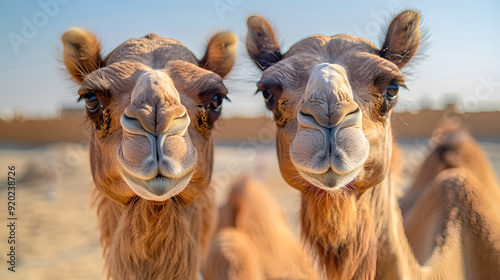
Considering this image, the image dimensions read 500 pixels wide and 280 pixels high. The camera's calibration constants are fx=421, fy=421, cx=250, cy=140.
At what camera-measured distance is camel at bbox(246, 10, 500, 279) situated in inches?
94.8

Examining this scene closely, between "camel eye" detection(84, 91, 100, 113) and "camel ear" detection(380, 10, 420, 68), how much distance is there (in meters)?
2.05

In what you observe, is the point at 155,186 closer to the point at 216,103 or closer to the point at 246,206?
the point at 216,103

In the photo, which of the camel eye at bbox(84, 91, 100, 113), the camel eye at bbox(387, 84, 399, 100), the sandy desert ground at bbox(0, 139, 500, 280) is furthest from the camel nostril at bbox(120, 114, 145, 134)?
the camel eye at bbox(387, 84, 399, 100)

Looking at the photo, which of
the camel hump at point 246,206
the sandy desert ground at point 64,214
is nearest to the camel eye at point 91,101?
the sandy desert ground at point 64,214

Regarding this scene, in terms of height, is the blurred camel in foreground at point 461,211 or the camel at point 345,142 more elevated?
the camel at point 345,142

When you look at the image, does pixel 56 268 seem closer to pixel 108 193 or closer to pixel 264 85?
pixel 108 193

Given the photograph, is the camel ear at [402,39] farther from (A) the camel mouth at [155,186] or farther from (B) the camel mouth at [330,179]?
(A) the camel mouth at [155,186]

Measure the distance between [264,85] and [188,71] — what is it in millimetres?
548

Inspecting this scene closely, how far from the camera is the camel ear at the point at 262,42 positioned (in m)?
3.42

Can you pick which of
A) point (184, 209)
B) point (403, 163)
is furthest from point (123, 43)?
point (403, 163)

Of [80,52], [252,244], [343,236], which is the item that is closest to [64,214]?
[252,244]

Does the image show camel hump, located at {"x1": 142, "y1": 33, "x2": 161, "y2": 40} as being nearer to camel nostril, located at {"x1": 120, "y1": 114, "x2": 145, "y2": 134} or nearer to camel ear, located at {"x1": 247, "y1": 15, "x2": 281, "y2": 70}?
camel ear, located at {"x1": 247, "y1": 15, "x2": 281, "y2": 70}

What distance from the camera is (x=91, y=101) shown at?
270cm

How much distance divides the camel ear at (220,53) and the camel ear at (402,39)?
3.82ft
